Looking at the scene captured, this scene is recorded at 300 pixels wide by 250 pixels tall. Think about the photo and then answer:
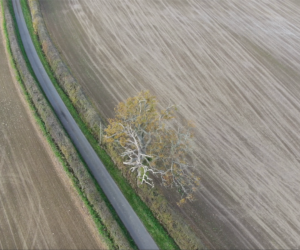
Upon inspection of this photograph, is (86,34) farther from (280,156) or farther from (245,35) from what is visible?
(280,156)

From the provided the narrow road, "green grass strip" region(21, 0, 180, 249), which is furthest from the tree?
the narrow road

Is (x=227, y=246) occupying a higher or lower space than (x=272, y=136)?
lower

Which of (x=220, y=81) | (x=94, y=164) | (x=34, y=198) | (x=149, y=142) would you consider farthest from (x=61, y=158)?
(x=220, y=81)

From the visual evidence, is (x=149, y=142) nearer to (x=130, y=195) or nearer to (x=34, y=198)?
(x=130, y=195)

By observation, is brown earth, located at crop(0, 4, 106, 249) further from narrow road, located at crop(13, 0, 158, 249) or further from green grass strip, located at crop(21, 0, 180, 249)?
green grass strip, located at crop(21, 0, 180, 249)

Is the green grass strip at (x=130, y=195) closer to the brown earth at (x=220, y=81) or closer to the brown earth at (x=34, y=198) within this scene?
the brown earth at (x=220, y=81)

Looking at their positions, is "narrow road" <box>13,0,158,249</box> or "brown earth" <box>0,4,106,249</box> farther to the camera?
"narrow road" <box>13,0,158,249</box>

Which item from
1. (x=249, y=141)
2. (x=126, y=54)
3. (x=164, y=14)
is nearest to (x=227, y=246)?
(x=249, y=141)
